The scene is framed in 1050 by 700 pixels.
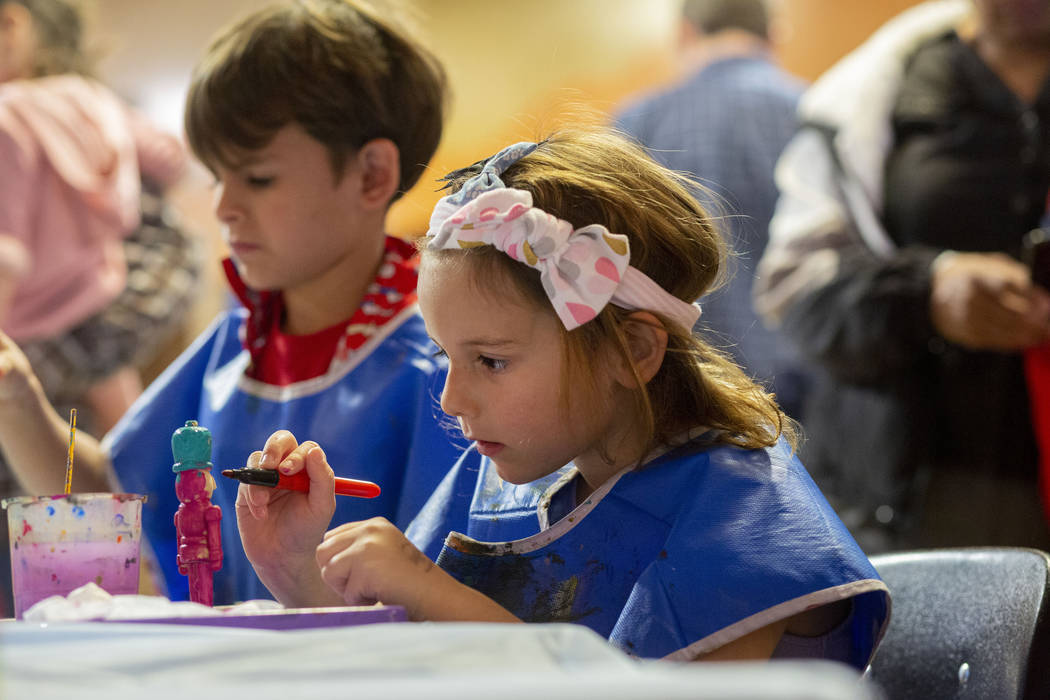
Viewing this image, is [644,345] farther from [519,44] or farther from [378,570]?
[519,44]

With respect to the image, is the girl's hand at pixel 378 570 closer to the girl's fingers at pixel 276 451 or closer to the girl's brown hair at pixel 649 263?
the girl's fingers at pixel 276 451

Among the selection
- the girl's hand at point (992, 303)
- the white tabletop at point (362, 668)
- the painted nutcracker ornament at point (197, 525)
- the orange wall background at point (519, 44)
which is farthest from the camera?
the orange wall background at point (519, 44)

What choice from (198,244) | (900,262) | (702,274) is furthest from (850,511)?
(198,244)

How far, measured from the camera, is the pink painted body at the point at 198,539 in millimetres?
907

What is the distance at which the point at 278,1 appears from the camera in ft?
4.56

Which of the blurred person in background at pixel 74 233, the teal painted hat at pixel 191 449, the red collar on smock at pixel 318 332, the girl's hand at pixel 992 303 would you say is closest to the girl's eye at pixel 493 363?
the teal painted hat at pixel 191 449

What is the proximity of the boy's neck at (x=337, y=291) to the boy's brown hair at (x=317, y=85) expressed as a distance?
0.10 meters

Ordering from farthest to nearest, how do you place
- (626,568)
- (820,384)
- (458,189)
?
(820,384)
(458,189)
(626,568)

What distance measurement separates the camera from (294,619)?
2.21 ft

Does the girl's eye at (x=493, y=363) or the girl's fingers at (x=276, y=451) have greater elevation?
the girl's eye at (x=493, y=363)

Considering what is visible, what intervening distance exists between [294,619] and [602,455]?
0.39 meters

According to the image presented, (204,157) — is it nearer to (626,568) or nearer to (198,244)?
(626,568)

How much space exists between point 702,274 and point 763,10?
193 centimetres

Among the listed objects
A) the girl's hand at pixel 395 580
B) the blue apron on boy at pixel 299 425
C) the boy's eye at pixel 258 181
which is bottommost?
the blue apron on boy at pixel 299 425
